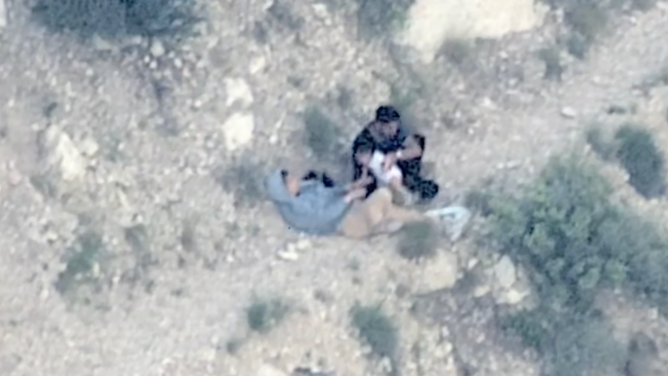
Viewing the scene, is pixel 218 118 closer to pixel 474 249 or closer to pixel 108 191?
pixel 108 191

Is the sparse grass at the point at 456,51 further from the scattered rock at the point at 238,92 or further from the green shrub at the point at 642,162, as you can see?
the scattered rock at the point at 238,92

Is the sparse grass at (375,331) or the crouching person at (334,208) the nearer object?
the sparse grass at (375,331)

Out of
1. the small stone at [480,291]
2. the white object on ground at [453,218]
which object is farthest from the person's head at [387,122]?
the small stone at [480,291]

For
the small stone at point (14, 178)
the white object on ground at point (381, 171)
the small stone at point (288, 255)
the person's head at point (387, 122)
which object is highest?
the person's head at point (387, 122)

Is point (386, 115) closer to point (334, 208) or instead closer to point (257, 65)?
point (334, 208)

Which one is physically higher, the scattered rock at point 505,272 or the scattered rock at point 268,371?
the scattered rock at point 505,272
